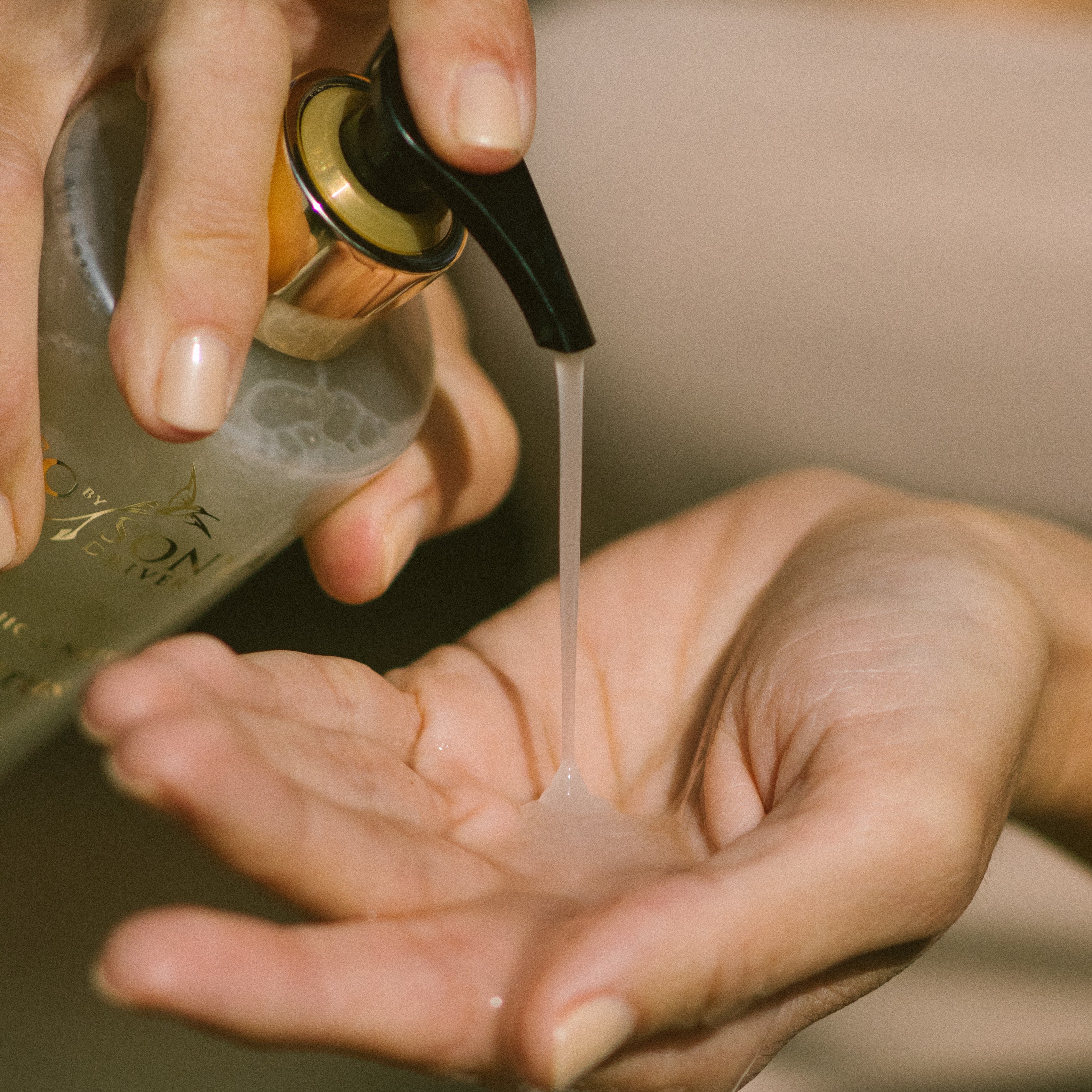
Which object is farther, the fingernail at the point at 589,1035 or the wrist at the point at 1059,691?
the wrist at the point at 1059,691

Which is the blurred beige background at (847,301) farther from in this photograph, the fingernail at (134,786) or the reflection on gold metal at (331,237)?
the fingernail at (134,786)

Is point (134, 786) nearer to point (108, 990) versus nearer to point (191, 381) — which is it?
point (108, 990)

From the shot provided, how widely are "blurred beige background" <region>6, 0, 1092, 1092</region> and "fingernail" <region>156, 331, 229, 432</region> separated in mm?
Result: 350

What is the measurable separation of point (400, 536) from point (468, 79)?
0.32 metres

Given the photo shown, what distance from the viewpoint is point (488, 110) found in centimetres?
40

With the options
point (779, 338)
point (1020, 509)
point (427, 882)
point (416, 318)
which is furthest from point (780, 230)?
point (427, 882)

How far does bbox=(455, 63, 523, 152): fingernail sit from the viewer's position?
0.39m

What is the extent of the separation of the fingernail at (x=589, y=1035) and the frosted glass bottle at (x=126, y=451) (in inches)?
11.3

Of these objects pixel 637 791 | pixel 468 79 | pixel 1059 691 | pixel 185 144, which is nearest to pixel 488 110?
pixel 468 79

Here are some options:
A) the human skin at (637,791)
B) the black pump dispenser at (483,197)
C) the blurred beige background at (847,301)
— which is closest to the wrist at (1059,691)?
the human skin at (637,791)

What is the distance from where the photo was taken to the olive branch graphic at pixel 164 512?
0.47 m

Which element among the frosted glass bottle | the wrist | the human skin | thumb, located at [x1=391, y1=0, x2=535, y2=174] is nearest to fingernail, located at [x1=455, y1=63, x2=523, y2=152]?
thumb, located at [x1=391, y1=0, x2=535, y2=174]

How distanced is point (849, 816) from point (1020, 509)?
649 millimetres

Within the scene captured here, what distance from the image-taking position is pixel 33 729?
0.60m
